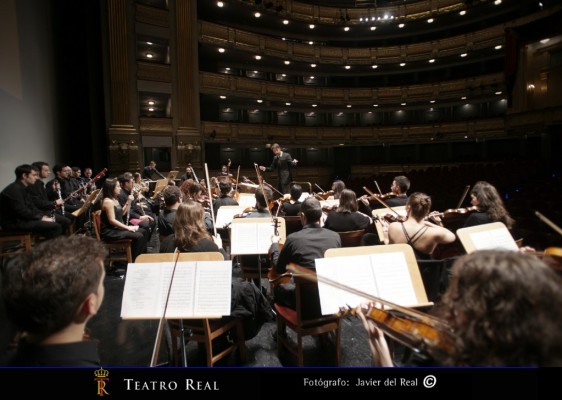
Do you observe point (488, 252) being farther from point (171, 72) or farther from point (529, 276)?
point (171, 72)

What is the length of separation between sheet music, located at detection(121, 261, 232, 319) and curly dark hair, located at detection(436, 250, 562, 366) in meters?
1.40

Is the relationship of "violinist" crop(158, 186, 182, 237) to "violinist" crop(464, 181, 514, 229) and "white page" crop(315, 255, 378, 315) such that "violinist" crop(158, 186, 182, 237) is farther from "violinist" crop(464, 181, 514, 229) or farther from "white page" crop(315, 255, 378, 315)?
"violinist" crop(464, 181, 514, 229)

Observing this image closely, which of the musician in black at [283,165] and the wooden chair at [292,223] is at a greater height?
the musician in black at [283,165]

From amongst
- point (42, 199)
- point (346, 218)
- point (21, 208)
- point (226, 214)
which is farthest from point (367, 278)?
point (42, 199)

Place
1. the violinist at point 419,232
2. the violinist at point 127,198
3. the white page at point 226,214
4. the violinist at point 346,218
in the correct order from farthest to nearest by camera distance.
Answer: the violinist at point 127,198, the white page at point 226,214, the violinist at point 346,218, the violinist at point 419,232

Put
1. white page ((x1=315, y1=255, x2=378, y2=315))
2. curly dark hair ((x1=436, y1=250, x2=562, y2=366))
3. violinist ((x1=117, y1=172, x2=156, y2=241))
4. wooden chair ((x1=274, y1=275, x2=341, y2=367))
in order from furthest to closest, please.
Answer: violinist ((x1=117, y1=172, x2=156, y2=241)) → wooden chair ((x1=274, y1=275, x2=341, y2=367)) → white page ((x1=315, y1=255, x2=378, y2=315)) → curly dark hair ((x1=436, y1=250, x2=562, y2=366))

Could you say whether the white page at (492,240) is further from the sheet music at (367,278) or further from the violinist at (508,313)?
the violinist at (508,313)

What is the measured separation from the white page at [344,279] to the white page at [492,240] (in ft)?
3.97

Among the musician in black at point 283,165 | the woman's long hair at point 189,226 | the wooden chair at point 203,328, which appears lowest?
the wooden chair at point 203,328

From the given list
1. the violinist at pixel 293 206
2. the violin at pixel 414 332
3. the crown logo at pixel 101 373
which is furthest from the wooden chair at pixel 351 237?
the crown logo at pixel 101 373

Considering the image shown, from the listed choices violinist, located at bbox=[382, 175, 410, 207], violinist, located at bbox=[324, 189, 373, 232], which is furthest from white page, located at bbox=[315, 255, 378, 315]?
violinist, located at bbox=[382, 175, 410, 207]

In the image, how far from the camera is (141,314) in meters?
1.98

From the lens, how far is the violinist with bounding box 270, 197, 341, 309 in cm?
252

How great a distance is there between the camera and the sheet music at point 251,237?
3.19m
